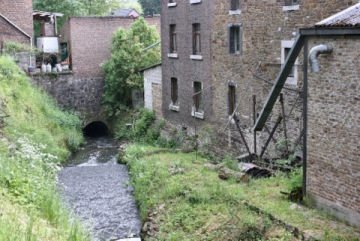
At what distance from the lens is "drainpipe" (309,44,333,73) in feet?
36.6

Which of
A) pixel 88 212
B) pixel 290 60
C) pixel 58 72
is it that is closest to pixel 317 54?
pixel 290 60

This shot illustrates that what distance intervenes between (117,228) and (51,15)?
25021mm

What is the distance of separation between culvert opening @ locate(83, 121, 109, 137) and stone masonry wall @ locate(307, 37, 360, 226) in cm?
2385

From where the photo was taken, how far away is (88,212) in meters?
15.6

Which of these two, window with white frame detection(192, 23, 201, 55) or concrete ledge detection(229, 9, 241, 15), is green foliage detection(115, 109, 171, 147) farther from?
concrete ledge detection(229, 9, 241, 15)

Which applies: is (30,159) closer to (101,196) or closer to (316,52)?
(101,196)

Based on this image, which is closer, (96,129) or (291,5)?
(291,5)

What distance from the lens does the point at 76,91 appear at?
33469 millimetres

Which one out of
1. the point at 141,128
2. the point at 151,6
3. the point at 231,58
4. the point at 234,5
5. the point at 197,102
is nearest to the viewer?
the point at 234,5

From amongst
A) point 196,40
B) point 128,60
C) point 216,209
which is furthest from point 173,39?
point 216,209

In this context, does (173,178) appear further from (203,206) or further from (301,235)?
(301,235)

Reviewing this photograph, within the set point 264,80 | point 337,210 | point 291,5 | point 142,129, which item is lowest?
point 142,129

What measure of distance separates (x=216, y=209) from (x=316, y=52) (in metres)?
4.29

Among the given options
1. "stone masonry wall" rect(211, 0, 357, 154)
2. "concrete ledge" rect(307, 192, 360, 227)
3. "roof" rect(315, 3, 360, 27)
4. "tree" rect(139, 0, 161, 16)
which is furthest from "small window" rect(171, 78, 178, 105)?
"tree" rect(139, 0, 161, 16)
